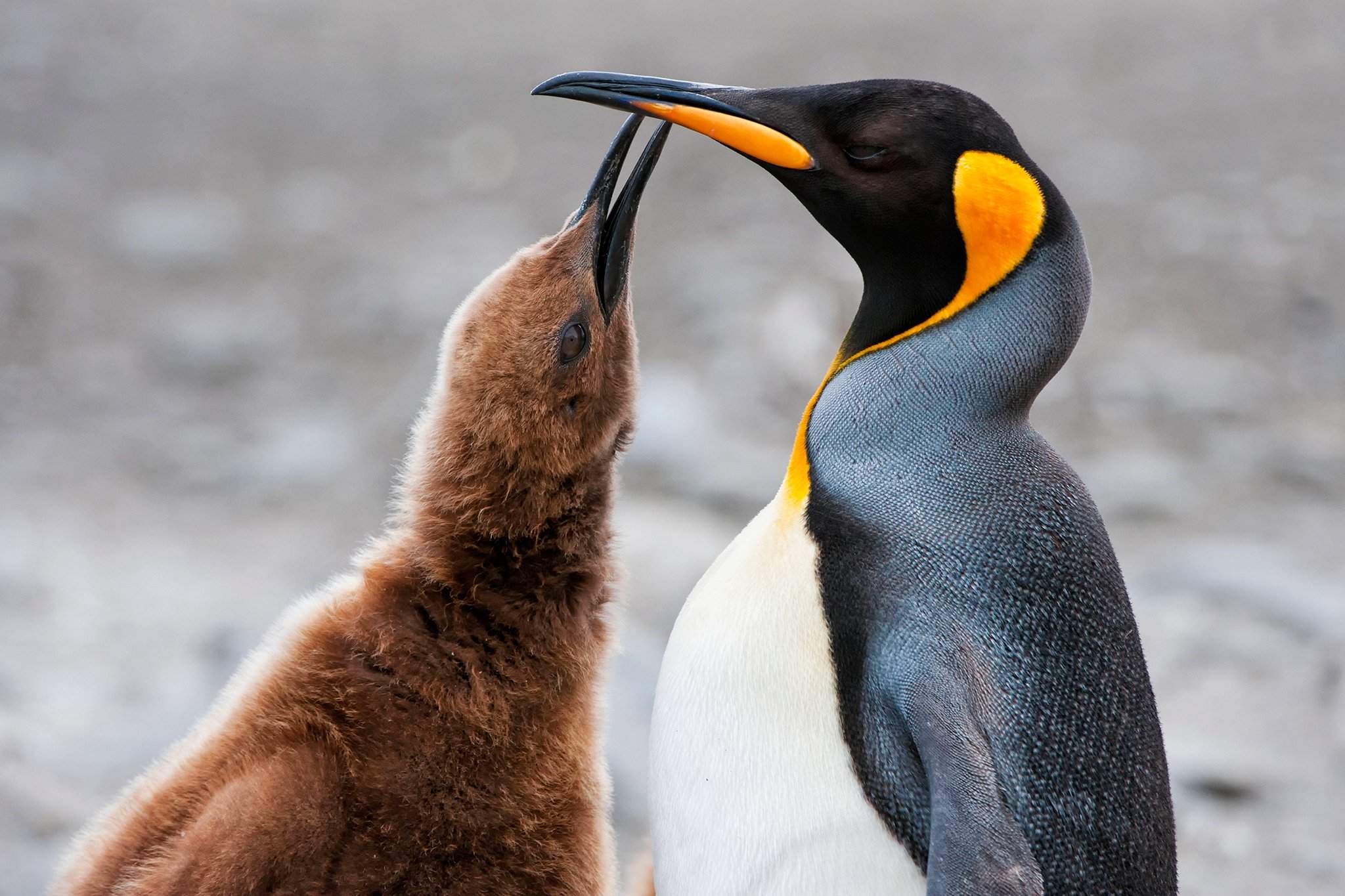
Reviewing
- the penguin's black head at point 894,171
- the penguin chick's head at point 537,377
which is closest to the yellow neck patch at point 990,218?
the penguin's black head at point 894,171

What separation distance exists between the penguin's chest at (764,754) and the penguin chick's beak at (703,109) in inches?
10.3

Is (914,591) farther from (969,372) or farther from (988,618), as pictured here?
(969,372)

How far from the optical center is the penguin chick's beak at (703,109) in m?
1.03

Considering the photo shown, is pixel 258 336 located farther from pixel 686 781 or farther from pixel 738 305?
pixel 686 781

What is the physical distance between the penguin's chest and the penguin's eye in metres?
0.22

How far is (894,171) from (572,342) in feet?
1.03

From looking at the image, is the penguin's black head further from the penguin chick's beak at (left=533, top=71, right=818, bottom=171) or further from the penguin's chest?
the penguin's chest

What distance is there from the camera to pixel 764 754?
101 centimetres

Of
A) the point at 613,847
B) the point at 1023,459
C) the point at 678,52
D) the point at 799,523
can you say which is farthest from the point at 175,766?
the point at 678,52

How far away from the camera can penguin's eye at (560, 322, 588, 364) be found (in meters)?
1.17

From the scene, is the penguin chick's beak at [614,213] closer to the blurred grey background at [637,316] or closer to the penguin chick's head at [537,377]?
the penguin chick's head at [537,377]

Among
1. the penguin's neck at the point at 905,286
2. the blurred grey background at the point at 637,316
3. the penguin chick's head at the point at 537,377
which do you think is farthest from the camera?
the blurred grey background at the point at 637,316

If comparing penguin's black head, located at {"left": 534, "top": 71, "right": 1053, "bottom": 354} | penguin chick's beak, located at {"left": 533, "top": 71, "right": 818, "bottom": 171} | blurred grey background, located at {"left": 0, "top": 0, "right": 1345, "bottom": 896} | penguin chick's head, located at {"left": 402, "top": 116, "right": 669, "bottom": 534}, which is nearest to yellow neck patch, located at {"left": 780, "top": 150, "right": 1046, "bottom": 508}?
penguin's black head, located at {"left": 534, "top": 71, "right": 1053, "bottom": 354}

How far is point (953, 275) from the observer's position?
1024mm
